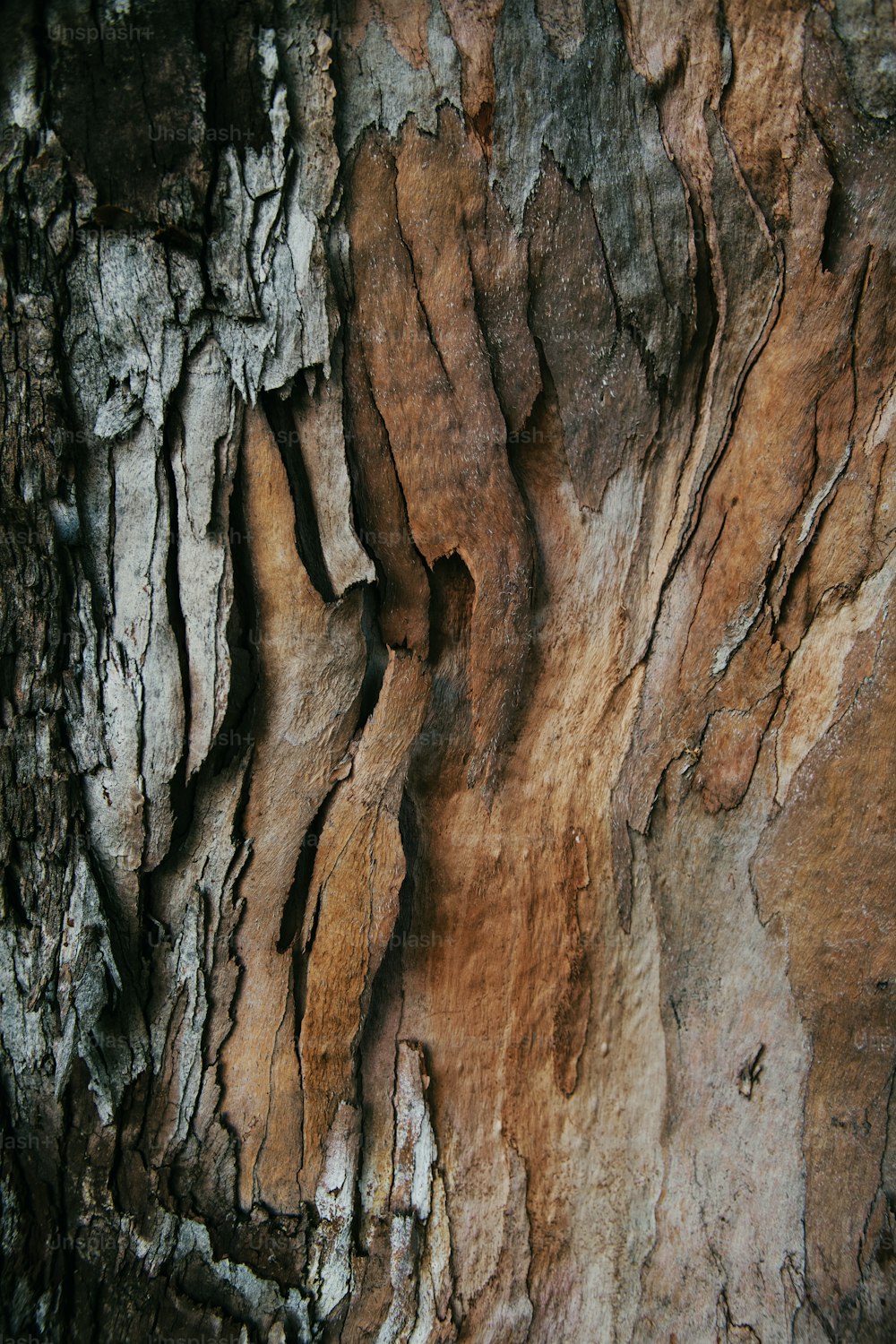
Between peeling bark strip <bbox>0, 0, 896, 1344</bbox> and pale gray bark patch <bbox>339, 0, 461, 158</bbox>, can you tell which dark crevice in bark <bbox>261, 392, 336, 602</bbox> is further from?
pale gray bark patch <bbox>339, 0, 461, 158</bbox>

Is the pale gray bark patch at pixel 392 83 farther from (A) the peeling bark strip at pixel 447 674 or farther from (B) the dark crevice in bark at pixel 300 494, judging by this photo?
(B) the dark crevice in bark at pixel 300 494

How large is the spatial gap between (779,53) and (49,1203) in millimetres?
2185

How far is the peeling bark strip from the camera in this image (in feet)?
4.69

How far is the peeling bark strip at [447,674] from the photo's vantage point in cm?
143

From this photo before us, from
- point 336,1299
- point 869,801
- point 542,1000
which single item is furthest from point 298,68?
point 336,1299

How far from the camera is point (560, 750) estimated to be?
162 centimetres

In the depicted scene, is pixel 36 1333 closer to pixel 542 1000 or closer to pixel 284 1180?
pixel 284 1180

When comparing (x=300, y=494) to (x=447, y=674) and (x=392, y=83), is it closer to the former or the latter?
(x=447, y=674)

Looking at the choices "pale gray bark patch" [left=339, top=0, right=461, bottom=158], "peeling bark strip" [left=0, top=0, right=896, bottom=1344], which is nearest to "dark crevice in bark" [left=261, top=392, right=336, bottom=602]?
"peeling bark strip" [left=0, top=0, right=896, bottom=1344]

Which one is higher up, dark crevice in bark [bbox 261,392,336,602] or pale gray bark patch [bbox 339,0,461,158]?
pale gray bark patch [bbox 339,0,461,158]

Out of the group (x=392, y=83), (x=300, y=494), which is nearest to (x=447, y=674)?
(x=300, y=494)

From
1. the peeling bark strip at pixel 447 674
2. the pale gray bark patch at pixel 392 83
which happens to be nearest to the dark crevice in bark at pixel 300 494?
the peeling bark strip at pixel 447 674

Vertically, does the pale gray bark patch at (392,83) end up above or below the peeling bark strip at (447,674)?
above

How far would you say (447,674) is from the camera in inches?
63.7
